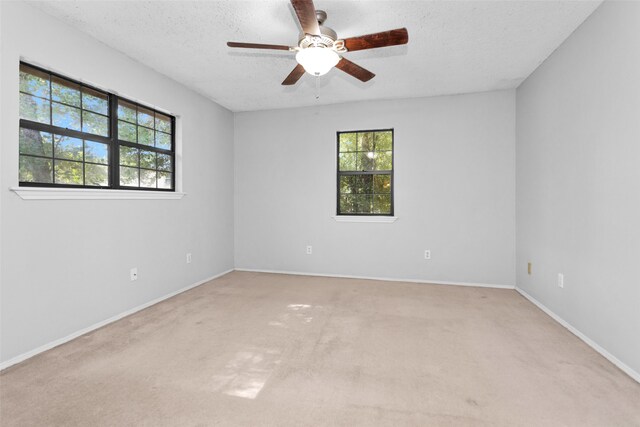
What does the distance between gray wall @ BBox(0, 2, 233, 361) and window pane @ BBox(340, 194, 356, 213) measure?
1968 mm

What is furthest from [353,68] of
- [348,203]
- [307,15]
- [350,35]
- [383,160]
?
[348,203]

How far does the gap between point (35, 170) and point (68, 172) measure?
0.78 ft

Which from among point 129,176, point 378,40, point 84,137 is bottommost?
point 129,176

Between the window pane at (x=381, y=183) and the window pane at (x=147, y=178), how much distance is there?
2.90 m

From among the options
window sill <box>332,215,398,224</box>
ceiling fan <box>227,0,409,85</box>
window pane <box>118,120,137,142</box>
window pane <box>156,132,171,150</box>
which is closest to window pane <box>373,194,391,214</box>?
window sill <box>332,215,398,224</box>

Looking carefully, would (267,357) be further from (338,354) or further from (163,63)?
(163,63)

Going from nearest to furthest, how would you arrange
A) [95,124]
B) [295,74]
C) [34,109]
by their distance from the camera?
[34,109] → [295,74] → [95,124]

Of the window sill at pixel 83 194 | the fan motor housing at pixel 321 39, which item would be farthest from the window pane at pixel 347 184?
the fan motor housing at pixel 321 39

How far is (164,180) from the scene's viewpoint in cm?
364

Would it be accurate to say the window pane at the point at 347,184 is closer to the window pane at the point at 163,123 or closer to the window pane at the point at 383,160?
the window pane at the point at 383,160

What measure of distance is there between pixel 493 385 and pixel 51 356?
303cm

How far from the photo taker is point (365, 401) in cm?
170

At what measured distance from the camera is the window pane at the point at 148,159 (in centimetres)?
332

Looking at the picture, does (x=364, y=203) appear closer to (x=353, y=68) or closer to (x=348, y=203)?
(x=348, y=203)
